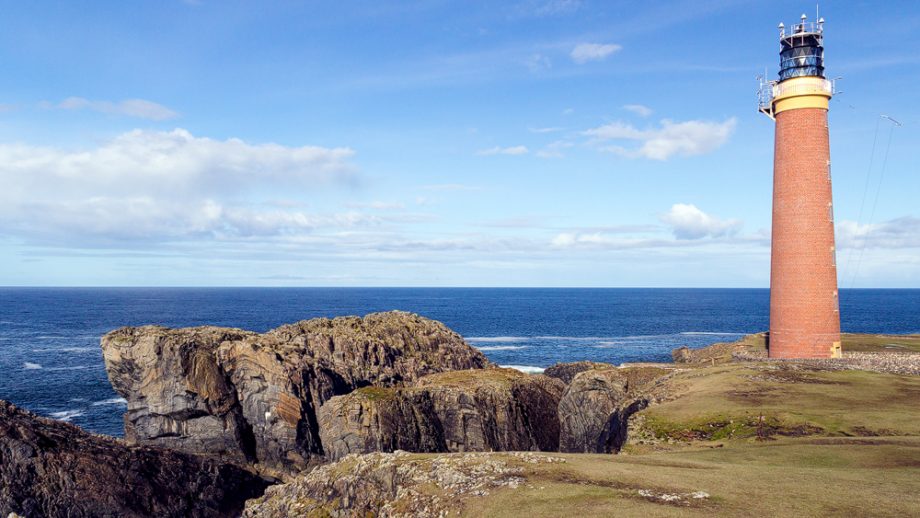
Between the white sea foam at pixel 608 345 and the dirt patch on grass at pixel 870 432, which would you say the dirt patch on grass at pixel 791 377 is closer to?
the dirt patch on grass at pixel 870 432

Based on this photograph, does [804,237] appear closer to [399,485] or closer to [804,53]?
[804,53]

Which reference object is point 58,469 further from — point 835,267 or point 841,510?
point 835,267

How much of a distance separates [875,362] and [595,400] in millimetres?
23371

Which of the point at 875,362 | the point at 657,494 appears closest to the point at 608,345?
the point at 875,362

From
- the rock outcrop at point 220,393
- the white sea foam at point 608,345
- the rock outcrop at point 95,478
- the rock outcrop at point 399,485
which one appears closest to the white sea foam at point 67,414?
the rock outcrop at point 220,393

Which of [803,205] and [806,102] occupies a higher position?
[806,102]

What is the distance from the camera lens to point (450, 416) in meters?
50.7

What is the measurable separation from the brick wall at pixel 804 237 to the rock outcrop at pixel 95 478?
44782 mm

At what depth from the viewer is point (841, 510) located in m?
17.7

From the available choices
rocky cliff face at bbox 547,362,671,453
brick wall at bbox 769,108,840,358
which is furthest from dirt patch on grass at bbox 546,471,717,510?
brick wall at bbox 769,108,840,358

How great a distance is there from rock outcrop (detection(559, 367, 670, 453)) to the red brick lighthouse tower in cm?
1191

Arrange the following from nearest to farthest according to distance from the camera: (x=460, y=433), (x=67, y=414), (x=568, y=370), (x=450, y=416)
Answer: (x=460, y=433)
(x=450, y=416)
(x=67, y=414)
(x=568, y=370)

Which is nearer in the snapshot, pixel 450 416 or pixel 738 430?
pixel 738 430

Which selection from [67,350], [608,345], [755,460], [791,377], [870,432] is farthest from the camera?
[608,345]
